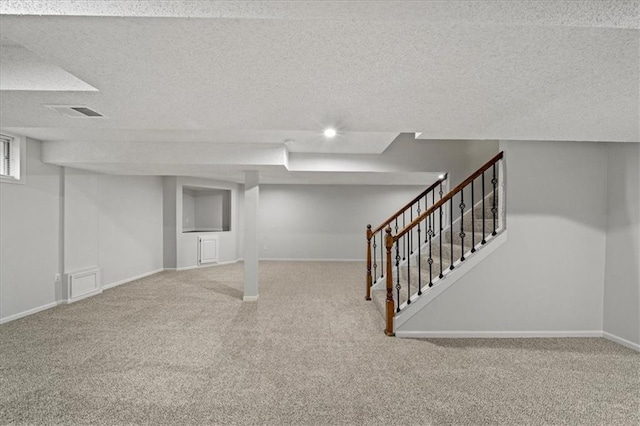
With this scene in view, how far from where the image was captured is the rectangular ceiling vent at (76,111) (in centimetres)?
237

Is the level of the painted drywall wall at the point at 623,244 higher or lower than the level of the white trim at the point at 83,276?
higher

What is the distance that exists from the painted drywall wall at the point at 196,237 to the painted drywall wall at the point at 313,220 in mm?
775

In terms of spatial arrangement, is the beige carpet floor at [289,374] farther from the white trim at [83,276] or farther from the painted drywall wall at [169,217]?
the painted drywall wall at [169,217]

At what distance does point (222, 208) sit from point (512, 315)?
24.6ft

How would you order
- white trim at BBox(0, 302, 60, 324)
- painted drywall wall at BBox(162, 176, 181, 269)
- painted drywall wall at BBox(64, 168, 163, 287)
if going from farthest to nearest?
painted drywall wall at BBox(162, 176, 181, 269) < painted drywall wall at BBox(64, 168, 163, 287) < white trim at BBox(0, 302, 60, 324)

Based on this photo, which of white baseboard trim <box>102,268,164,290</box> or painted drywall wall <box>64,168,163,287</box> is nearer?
painted drywall wall <box>64,168,163,287</box>

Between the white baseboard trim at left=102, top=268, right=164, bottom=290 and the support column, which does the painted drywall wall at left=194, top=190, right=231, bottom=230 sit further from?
the support column

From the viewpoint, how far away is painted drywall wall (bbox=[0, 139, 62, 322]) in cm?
384

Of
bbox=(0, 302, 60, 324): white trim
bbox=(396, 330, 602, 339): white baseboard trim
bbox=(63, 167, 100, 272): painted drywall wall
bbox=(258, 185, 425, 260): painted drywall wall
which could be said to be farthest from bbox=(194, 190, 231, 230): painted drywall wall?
bbox=(396, 330, 602, 339): white baseboard trim

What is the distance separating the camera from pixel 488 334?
331cm

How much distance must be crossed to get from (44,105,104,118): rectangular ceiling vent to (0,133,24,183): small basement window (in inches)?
92.6

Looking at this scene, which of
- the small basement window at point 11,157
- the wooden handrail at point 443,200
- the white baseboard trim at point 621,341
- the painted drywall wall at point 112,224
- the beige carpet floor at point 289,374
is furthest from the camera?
the painted drywall wall at point 112,224

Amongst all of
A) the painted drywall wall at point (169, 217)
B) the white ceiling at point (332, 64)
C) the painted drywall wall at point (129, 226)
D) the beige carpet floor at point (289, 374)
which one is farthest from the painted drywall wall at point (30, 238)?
the painted drywall wall at point (169, 217)

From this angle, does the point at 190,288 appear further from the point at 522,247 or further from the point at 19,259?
the point at 522,247
